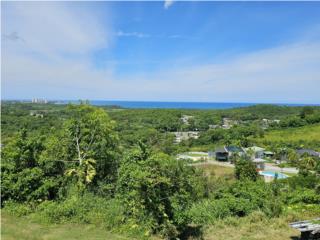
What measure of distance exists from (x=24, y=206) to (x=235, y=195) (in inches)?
306

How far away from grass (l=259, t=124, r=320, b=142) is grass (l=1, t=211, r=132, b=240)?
43349 millimetres

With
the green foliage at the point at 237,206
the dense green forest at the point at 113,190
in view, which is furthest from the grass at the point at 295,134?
the green foliage at the point at 237,206

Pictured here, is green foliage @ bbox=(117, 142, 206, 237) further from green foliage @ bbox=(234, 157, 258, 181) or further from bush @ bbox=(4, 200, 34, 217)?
green foliage @ bbox=(234, 157, 258, 181)

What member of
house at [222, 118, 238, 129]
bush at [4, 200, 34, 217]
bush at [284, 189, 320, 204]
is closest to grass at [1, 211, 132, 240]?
bush at [4, 200, 34, 217]

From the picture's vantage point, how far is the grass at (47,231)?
809 cm

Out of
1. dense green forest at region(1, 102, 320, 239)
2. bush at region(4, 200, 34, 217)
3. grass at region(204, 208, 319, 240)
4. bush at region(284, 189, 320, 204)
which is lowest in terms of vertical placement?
bush at region(284, 189, 320, 204)

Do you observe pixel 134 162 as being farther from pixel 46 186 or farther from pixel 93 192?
pixel 46 186

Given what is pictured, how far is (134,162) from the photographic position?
8195 millimetres

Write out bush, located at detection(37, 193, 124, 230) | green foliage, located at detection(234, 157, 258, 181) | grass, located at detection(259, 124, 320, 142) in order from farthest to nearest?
grass, located at detection(259, 124, 320, 142) < green foliage, located at detection(234, 157, 258, 181) < bush, located at detection(37, 193, 124, 230)

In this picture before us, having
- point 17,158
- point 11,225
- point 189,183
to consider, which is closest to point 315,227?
point 189,183

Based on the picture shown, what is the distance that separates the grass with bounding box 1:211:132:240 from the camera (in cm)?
809

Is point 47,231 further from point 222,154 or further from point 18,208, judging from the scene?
point 222,154

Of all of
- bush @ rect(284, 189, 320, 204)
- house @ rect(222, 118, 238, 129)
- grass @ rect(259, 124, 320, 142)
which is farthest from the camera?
house @ rect(222, 118, 238, 129)

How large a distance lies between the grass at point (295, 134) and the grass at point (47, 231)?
142 feet
